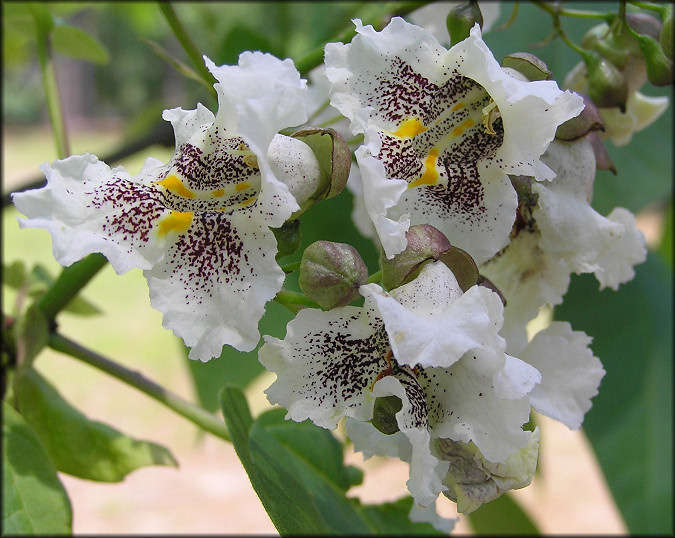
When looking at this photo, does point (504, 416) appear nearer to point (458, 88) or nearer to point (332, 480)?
point (458, 88)

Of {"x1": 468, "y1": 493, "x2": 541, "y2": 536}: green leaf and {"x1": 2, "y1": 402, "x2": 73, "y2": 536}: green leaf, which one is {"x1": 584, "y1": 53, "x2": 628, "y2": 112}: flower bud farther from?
{"x1": 468, "y1": 493, "x2": 541, "y2": 536}: green leaf

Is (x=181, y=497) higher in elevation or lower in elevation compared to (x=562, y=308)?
lower

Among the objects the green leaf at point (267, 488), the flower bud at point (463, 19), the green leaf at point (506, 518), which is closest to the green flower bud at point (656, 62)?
the flower bud at point (463, 19)

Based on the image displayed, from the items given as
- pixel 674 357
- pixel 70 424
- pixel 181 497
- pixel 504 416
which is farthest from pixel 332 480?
pixel 181 497

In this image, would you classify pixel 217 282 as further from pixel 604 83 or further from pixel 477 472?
pixel 604 83

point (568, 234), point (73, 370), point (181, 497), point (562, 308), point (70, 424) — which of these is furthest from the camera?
point (73, 370)

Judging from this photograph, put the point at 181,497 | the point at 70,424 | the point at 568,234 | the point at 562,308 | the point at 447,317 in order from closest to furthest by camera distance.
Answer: the point at 447,317
the point at 568,234
the point at 70,424
the point at 562,308
the point at 181,497

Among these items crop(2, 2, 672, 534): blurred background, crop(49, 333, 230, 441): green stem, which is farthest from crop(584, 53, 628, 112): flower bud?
crop(49, 333, 230, 441): green stem

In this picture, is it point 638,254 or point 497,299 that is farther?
point 638,254
